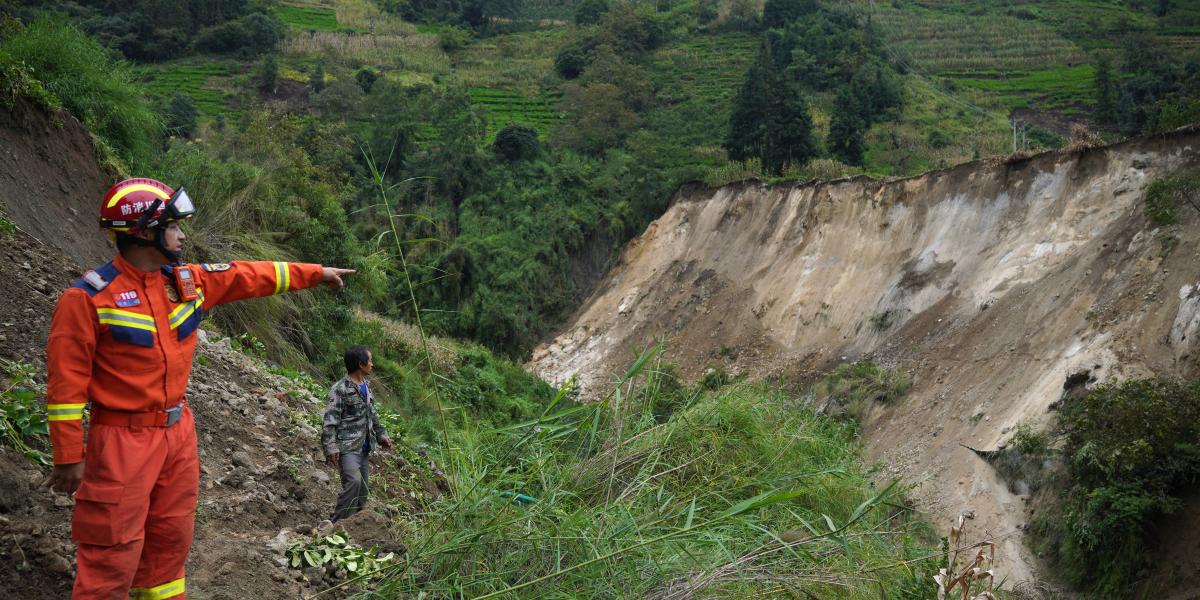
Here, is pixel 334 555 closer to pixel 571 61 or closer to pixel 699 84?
pixel 699 84

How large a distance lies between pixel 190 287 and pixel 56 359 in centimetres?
59

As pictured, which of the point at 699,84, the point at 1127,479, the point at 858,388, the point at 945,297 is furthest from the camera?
the point at 699,84

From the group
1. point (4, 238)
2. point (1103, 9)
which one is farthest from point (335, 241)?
point (1103, 9)

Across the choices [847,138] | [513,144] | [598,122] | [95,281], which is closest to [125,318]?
[95,281]

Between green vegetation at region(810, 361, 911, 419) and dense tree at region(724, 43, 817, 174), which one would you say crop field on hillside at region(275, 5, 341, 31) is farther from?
green vegetation at region(810, 361, 911, 419)

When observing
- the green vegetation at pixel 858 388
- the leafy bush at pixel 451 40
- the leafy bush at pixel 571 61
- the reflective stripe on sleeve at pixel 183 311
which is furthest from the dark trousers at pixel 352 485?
the leafy bush at pixel 451 40

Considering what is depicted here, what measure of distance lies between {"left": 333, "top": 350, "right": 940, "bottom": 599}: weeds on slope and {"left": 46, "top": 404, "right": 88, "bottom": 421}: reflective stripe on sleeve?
4.31 feet

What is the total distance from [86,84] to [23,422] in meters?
9.34

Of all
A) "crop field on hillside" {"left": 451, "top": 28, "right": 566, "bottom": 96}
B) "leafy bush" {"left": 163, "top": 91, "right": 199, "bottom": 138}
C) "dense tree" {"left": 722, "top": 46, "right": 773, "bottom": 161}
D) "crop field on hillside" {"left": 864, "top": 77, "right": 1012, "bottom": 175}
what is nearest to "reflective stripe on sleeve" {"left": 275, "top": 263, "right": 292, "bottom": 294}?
"crop field on hillside" {"left": 864, "top": 77, "right": 1012, "bottom": 175}

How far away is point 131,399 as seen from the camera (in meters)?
3.44

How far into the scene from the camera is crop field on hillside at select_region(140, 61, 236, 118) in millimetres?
40438

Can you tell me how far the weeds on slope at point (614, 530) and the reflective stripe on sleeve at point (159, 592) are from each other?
830mm

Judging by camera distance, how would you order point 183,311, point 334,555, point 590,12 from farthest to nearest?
point 590,12 < point 334,555 < point 183,311

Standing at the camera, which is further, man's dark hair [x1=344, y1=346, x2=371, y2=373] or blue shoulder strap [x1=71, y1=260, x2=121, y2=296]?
man's dark hair [x1=344, y1=346, x2=371, y2=373]
